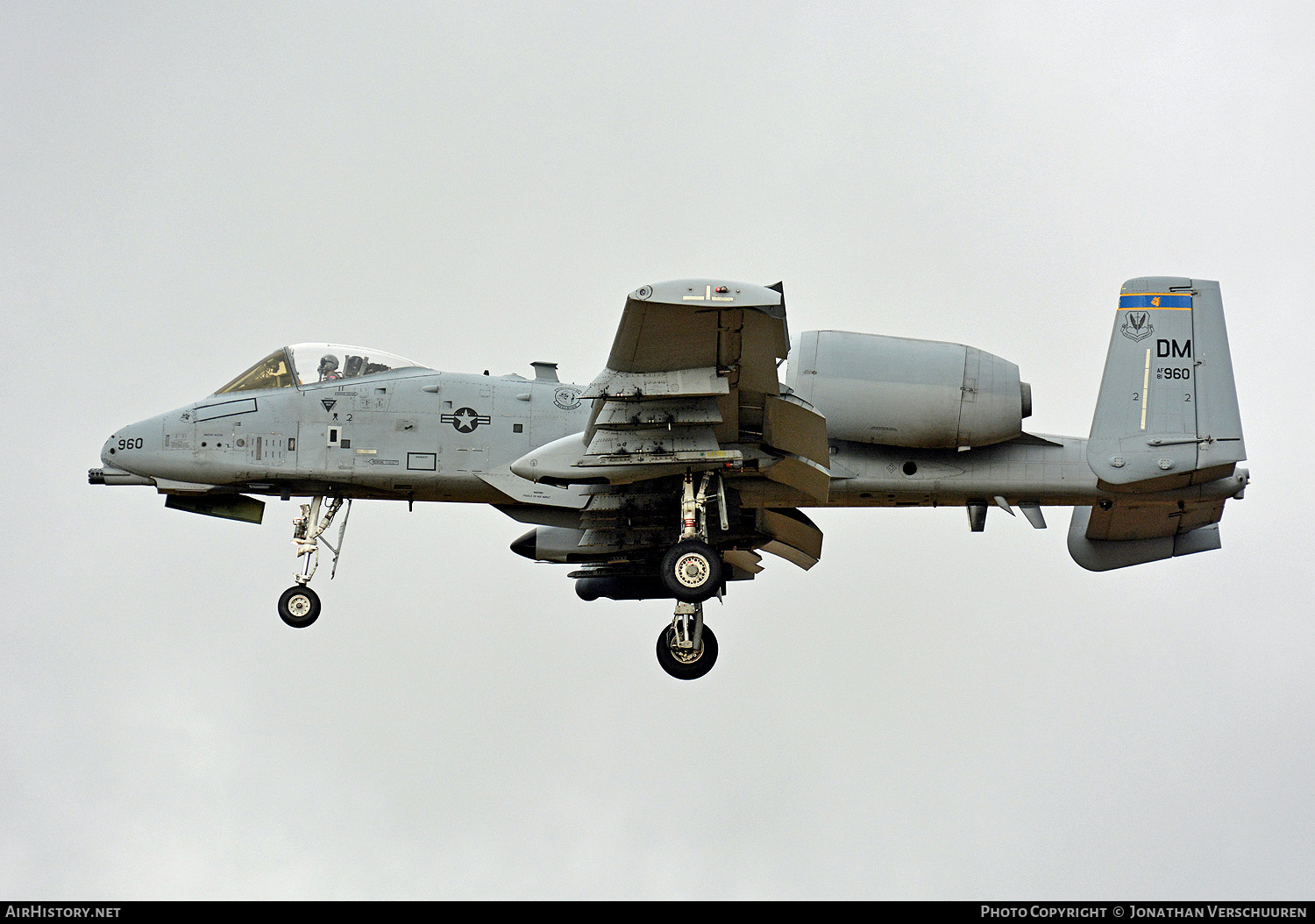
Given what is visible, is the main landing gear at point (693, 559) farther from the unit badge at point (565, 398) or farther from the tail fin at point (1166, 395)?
the tail fin at point (1166, 395)

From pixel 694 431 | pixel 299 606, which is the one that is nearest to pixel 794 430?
pixel 694 431

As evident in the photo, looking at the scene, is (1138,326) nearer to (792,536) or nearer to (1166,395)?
(1166,395)

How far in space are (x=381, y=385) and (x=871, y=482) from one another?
6.94m

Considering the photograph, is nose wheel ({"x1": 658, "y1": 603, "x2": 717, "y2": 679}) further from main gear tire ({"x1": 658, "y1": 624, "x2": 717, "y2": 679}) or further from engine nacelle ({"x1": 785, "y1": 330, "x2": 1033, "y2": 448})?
engine nacelle ({"x1": 785, "y1": 330, "x2": 1033, "y2": 448})

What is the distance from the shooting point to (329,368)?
21.5m

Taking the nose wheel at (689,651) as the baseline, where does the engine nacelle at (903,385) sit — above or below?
above

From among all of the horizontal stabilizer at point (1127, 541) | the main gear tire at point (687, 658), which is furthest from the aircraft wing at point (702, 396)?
the horizontal stabilizer at point (1127, 541)

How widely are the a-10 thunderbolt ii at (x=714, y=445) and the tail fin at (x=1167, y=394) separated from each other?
0.03 metres

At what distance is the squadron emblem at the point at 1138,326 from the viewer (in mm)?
19500

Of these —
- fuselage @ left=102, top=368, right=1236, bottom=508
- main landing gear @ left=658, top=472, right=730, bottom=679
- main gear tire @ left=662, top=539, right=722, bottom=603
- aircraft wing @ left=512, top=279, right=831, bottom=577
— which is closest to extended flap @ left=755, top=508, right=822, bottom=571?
aircraft wing @ left=512, top=279, right=831, bottom=577

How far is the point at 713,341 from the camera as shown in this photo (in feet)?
56.0

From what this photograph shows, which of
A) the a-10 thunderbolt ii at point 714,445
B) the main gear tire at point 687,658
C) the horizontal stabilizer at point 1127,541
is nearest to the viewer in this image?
the a-10 thunderbolt ii at point 714,445

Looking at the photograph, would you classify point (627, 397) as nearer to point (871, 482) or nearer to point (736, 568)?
point (871, 482)
